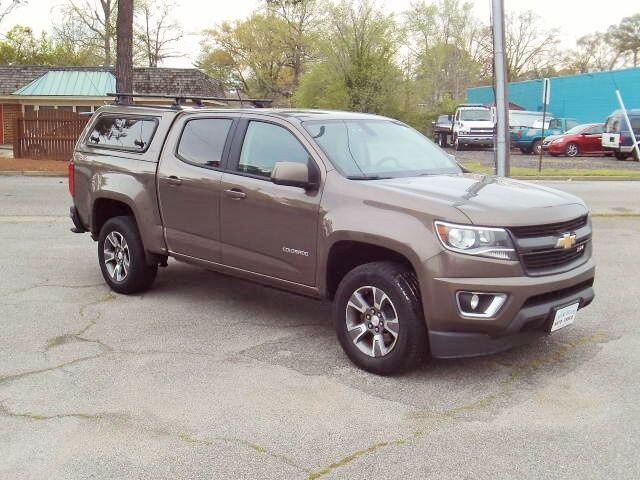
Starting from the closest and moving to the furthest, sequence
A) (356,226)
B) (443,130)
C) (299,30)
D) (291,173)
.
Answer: (356,226), (291,173), (443,130), (299,30)

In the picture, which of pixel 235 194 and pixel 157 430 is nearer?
pixel 157 430

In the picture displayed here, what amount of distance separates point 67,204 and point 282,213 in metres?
9.96

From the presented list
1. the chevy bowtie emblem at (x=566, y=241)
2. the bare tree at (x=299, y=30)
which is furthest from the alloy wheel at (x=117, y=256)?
the bare tree at (x=299, y=30)

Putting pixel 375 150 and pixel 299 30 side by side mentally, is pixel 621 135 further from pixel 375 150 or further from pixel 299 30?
pixel 299 30

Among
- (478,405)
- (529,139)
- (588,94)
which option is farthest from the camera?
(588,94)

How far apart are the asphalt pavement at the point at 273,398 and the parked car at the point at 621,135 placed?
24.9m

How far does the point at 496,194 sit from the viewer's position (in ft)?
16.0

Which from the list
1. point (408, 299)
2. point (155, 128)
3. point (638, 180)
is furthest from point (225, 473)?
point (638, 180)

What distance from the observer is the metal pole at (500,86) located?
1386cm

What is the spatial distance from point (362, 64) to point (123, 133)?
23.2 metres

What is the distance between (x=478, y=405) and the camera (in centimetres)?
434

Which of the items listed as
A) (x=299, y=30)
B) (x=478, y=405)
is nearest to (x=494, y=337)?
(x=478, y=405)

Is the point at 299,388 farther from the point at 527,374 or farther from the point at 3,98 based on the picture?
the point at 3,98

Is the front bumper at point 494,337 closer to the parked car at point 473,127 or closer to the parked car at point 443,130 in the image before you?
the parked car at point 473,127
